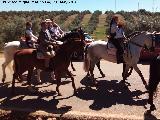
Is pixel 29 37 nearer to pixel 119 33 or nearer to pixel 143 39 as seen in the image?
pixel 119 33

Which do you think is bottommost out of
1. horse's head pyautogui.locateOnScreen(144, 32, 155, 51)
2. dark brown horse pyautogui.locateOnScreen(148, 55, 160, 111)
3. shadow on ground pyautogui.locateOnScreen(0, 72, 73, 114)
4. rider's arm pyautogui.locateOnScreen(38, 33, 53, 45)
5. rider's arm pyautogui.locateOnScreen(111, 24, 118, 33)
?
shadow on ground pyautogui.locateOnScreen(0, 72, 73, 114)

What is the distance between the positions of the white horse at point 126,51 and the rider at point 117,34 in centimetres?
21

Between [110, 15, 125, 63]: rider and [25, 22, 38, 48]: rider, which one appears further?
[25, 22, 38, 48]: rider

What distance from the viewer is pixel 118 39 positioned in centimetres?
1530

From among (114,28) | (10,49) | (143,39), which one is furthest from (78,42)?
(10,49)

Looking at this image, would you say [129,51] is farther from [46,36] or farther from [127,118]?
[127,118]

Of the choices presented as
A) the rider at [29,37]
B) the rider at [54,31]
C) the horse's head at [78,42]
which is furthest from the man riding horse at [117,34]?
the rider at [29,37]

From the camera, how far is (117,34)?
50.0 feet

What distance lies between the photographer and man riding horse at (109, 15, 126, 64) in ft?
49.7

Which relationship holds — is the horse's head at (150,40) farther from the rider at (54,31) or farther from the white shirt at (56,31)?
the white shirt at (56,31)

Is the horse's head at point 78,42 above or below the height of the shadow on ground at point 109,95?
above

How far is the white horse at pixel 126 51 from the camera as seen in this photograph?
1517cm

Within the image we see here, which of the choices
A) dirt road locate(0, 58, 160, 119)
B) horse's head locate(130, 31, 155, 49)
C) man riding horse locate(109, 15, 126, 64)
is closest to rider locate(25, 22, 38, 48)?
dirt road locate(0, 58, 160, 119)

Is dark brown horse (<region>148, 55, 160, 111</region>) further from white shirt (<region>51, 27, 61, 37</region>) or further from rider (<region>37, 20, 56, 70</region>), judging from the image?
white shirt (<region>51, 27, 61, 37</region>)
